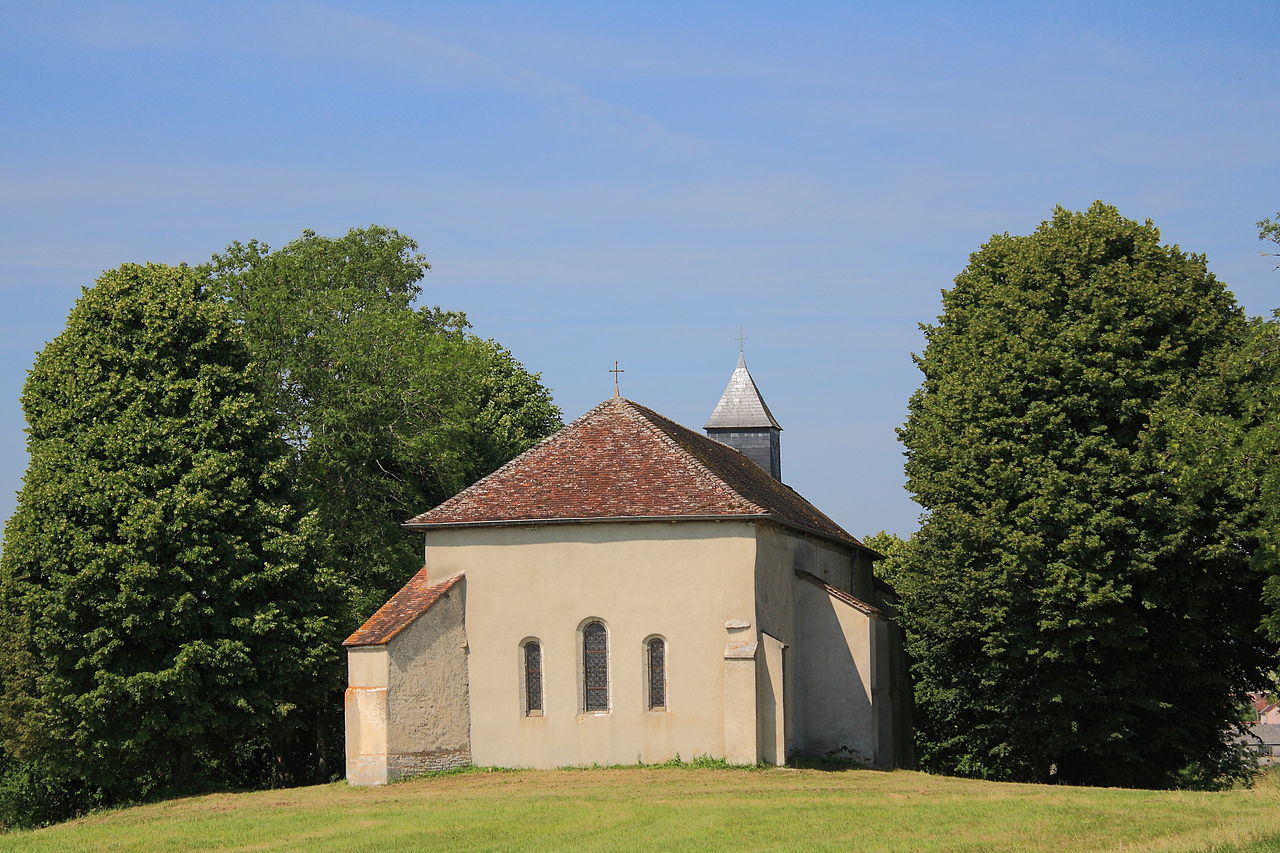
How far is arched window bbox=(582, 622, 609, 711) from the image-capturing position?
34.2 meters

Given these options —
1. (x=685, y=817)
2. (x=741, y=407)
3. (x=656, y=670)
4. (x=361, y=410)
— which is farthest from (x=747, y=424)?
(x=685, y=817)

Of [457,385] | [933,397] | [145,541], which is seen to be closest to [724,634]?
[933,397]

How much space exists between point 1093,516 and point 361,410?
865 inches

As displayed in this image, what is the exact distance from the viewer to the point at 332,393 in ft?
148

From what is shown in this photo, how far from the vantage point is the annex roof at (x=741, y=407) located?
52.4 meters

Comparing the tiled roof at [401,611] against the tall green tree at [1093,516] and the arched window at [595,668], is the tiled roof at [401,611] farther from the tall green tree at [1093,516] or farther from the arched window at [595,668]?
the tall green tree at [1093,516]

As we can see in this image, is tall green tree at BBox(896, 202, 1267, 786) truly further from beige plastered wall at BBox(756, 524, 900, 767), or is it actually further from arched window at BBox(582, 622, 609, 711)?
arched window at BBox(582, 622, 609, 711)

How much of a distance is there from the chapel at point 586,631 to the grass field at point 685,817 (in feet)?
3.23

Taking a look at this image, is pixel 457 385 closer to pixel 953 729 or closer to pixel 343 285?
pixel 343 285

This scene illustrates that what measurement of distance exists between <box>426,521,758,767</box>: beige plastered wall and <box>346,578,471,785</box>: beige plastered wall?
453 mm

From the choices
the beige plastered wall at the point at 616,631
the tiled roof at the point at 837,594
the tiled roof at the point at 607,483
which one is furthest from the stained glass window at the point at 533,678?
the tiled roof at the point at 837,594

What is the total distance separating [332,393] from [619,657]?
15.7 meters

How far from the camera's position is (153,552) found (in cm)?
3409

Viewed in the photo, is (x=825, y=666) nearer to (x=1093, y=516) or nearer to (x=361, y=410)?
(x=1093, y=516)
